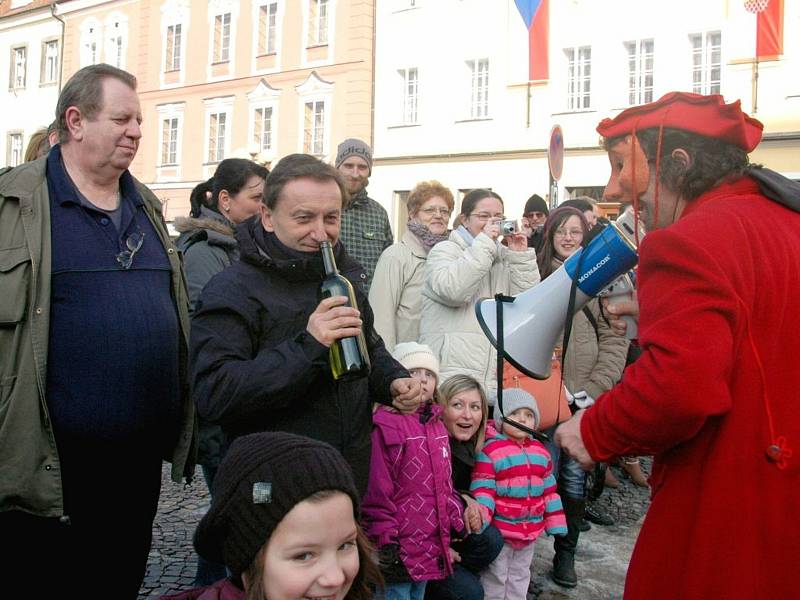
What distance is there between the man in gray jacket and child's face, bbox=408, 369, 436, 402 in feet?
4.06

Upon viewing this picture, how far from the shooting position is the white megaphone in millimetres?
2422

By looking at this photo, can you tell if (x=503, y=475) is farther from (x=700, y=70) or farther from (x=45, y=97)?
(x=45, y=97)

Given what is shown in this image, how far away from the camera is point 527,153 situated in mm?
20328

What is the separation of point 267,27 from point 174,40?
468 centimetres

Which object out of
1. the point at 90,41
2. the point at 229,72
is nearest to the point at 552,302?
the point at 229,72

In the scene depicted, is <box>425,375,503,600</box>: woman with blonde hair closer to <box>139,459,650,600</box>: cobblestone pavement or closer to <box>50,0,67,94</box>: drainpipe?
<box>139,459,650,600</box>: cobblestone pavement

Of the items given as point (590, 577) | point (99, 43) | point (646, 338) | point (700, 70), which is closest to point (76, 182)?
point (646, 338)

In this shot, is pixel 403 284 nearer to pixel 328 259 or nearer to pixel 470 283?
pixel 470 283

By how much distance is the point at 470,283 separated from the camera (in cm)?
453

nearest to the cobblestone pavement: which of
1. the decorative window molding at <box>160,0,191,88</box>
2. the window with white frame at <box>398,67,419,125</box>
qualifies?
the window with white frame at <box>398,67,419,125</box>

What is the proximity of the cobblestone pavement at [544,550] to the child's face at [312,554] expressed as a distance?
8.33 feet

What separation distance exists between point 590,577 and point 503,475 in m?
0.97

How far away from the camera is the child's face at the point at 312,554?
1.75 metres

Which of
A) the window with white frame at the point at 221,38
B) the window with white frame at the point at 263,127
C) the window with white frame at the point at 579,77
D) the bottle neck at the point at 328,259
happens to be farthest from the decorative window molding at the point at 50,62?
the bottle neck at the point at 328,259
